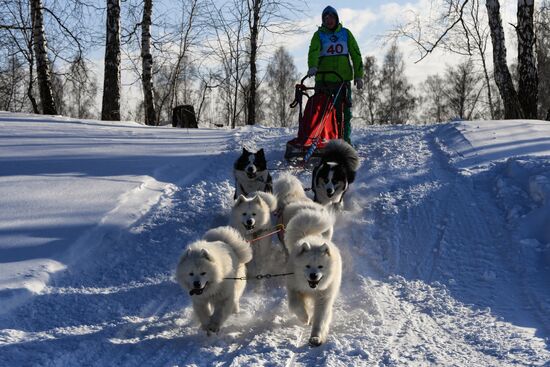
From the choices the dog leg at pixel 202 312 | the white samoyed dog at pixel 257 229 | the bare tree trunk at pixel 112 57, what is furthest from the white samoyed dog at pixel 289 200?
the bare tree trunk at pixel 112 57

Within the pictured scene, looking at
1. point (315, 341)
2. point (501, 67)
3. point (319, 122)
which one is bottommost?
point (315, 341)

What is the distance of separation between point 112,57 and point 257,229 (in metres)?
7.21

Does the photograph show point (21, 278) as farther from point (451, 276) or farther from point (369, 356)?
point (451, 276)

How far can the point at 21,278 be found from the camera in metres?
3.89

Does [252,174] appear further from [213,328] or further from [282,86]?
[282,86]

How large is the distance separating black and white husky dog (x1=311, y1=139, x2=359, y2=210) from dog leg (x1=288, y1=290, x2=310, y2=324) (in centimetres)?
202

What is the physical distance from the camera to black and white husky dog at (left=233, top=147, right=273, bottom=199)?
5.81 meters

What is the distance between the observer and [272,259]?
4.89 m

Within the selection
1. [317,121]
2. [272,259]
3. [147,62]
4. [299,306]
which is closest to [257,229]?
[272,259]

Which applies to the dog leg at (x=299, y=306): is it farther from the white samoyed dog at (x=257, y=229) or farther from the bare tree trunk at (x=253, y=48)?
the bare tree trunk at (x=253, y=48)

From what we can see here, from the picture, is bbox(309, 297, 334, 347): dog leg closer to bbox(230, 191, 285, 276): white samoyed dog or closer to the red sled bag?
bbox(230, 191, 285, 276): white samoyed dog

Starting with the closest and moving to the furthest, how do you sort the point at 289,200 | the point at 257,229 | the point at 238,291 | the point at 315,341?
the point at 315,341 → the point at 238,291 → the point at 257,229 → the point at 289,200

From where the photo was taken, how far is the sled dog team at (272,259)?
351cm

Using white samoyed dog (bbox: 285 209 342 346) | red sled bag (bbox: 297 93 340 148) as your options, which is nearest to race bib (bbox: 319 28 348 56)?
red sled bag (bbox: 297 93 340 148)
